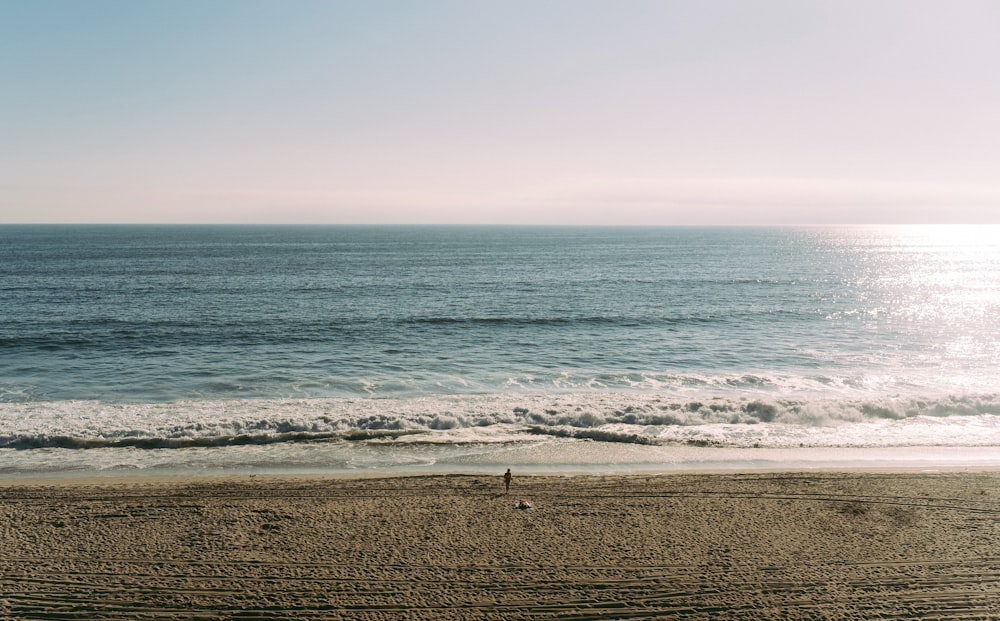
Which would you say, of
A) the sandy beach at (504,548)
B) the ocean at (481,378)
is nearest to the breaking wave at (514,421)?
the ocean at (481,378)

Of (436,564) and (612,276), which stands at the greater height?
Result: (612,276)

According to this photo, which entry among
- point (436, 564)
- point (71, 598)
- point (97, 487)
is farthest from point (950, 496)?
point (97, 487)

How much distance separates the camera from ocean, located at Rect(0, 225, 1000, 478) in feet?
74.3

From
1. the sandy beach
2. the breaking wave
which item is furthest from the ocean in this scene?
the sandy beach

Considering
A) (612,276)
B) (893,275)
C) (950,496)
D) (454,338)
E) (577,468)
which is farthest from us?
(893,275)

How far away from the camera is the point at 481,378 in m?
32.0

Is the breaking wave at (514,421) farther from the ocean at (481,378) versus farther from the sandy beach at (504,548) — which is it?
the sandy beach at (504,548)

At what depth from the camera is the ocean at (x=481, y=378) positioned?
891 inches

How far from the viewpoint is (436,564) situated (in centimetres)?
1421

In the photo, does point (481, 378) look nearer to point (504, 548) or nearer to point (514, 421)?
point (514, 421)

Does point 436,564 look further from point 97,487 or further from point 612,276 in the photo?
point 612,276

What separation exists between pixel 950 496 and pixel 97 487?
25.9 m

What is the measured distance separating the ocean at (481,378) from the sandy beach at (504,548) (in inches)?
107

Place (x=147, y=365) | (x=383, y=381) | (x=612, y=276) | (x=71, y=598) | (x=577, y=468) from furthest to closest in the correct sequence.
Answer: (x=612, y=276) → (x=147, y=365) → (x=383, y=381) → (x=577, y=468) → (x=71, y=598)
